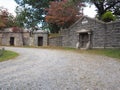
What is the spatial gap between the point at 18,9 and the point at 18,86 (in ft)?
143

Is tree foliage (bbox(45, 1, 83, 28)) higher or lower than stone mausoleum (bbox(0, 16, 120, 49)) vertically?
higher

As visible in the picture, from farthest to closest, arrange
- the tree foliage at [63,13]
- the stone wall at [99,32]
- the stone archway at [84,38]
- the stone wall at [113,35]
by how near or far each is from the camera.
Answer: the tree foliage at [63,13] → the stone archway at [84,38] → the stone wall at [99,32] → the stone wall at [113,35]

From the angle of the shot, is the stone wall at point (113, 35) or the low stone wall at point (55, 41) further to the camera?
the low stone wall at point (55, 41)

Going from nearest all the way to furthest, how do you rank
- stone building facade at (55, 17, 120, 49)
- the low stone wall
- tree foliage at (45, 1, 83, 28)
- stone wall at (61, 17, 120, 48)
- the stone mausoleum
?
stone wall at (61, 17, 120, 48) < stone building facade at (55, 17, 120, 49) < the stone mausoleum < the low stone wall < tree foliage at (45, 1, 83, 28)

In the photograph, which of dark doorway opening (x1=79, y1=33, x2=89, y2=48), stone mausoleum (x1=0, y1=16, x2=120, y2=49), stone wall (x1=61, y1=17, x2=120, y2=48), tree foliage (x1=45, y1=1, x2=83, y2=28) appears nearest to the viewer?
stone wall (x1=61, y1=17, x2=120, y2=48)

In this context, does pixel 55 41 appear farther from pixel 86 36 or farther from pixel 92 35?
pixel 92 35

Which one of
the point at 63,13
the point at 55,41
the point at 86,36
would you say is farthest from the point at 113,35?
the point at 55,41

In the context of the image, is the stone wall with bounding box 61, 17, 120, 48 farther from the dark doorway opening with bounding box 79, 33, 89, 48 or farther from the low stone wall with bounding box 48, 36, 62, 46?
the low stone wall with bounding box 48, 36, 62, 46

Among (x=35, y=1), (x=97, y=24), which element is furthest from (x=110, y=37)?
(x=35, y=1)

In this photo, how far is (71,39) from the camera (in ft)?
95.9

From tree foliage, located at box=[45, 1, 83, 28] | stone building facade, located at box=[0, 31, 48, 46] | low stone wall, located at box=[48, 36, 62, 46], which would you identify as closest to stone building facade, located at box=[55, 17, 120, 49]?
low stone wall, located at box=[48, 36, 62, 46]

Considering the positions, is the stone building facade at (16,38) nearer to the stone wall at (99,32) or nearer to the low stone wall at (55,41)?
the low stone wall at (55,41)

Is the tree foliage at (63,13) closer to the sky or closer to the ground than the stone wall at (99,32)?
closer to the sky

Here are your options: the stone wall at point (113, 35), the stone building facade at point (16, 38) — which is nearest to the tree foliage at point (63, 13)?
the stone building facade at point (16, 38)
